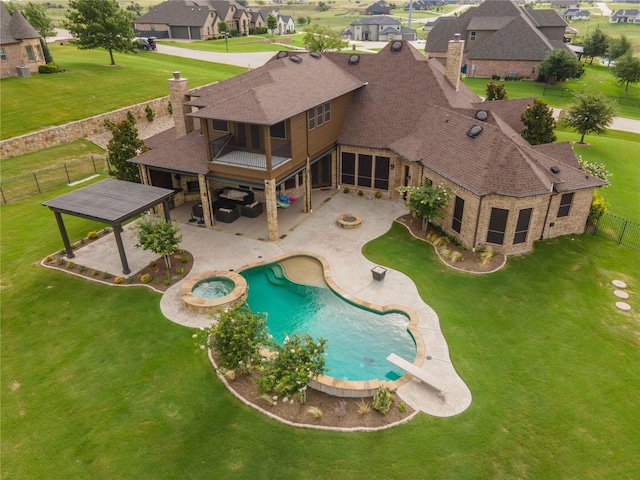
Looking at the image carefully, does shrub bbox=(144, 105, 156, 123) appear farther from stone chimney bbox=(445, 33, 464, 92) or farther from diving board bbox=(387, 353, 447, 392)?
diving board bbox=(387, 353, 447, 392)

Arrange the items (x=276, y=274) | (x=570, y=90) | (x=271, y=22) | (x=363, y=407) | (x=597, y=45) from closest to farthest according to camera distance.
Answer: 1. (x=363, y=407)
2. (x=276, y=274)
3. (x=570, y=90)
4. (x=597, y=45)
5. (x=271, y=22)

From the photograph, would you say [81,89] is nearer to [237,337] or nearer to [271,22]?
[237,337]

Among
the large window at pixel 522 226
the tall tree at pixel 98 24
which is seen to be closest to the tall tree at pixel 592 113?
the large window at pixel 522 226

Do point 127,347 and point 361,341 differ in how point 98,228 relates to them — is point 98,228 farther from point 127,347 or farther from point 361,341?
point 361,341

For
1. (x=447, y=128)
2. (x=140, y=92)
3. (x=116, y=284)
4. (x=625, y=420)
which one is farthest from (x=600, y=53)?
(x=116, y=284)

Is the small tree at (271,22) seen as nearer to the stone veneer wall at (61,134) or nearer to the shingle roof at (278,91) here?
the stone veneer wall at (61,134)

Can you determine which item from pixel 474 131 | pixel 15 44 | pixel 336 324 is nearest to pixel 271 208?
pixel 336 324
